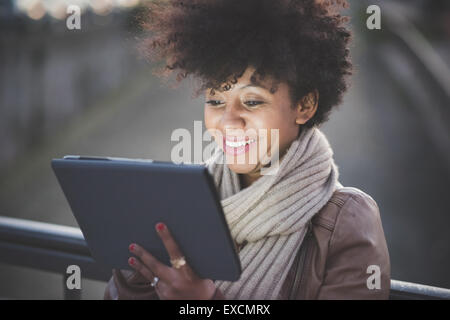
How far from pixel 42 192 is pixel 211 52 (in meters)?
8.09

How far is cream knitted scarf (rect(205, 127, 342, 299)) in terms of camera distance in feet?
5.67

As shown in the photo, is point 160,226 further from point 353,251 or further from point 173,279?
point 353,251

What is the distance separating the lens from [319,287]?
167 centimetres

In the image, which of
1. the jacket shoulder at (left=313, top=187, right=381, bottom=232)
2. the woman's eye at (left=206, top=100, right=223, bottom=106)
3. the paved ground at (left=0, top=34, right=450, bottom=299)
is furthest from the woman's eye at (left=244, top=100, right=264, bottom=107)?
the paved ground at (left=0, top=34, right=450, bottom=299)

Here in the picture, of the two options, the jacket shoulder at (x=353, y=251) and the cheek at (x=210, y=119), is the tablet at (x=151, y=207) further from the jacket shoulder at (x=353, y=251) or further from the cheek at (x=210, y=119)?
the cheek at (x=210, y=119)

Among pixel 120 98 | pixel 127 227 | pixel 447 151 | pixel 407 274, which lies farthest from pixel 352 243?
pixel 120 98

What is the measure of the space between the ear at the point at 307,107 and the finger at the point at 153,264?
69 centimetres

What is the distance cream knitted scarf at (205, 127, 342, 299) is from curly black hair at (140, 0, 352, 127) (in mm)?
205

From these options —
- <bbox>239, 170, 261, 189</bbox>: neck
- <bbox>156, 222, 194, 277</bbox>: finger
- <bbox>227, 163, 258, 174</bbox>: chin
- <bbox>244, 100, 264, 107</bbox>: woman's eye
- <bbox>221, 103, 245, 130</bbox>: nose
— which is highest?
<bbox>244, 100, 264, 107</bbox>: woman's eye

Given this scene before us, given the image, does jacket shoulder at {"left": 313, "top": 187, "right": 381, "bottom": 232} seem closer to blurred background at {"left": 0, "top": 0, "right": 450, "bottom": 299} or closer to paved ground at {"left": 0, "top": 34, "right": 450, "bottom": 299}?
paved ground at {"left": 0, "top": 34, "right": 450, "bottom": 299}

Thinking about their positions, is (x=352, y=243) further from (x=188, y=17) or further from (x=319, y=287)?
(x=188, y=17)

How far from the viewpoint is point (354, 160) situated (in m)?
9.29

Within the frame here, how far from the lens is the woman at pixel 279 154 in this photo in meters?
1.68

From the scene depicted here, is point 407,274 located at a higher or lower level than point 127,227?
lower
